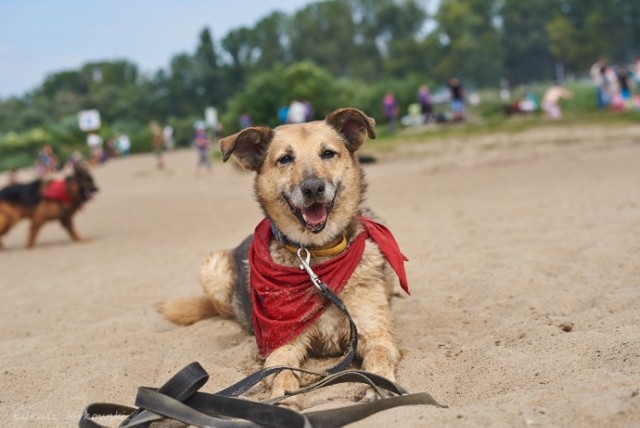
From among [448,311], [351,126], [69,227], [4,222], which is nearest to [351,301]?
[448,311]

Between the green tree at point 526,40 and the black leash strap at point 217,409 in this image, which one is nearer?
the black leash strap at point 217,409

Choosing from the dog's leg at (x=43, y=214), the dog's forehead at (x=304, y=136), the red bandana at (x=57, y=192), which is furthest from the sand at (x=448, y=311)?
the dog's forehead at (x=304, y=136)

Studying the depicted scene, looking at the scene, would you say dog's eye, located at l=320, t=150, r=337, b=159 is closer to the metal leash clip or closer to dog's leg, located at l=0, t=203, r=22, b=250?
the metal leash clip

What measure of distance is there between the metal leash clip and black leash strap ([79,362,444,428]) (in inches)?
37.0

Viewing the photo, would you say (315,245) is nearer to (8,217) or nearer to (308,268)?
(308,268)

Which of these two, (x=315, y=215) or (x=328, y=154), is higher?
(x=328, y=154)

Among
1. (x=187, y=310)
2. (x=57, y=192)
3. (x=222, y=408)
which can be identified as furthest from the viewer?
(x=57, y=192)

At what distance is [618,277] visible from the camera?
5.61 m

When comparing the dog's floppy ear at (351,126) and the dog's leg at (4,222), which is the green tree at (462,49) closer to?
the dog's leg at (4,222)

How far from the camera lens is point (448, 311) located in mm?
5410

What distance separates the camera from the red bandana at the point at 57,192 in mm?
13705

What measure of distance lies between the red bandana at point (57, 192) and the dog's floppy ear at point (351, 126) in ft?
34.2

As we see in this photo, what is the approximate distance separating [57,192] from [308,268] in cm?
1075

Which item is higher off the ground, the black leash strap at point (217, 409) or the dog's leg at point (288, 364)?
the black leash strap at point (217, 409)
